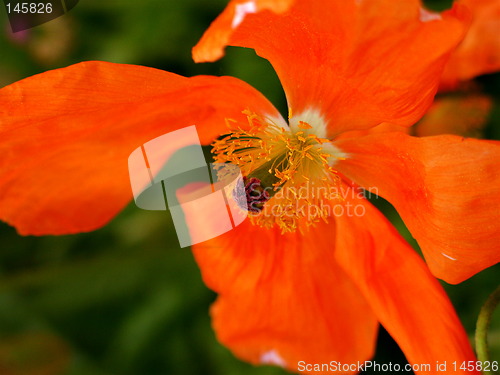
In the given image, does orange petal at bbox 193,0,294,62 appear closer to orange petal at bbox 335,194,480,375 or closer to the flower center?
the flower center

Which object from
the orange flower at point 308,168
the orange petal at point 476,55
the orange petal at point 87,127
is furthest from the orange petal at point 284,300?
the orange petal at point 476,55

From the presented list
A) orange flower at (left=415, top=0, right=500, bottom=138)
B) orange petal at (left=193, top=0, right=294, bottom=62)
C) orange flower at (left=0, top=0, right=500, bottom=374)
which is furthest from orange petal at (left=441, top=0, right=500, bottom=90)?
orange petal at (left=193, top=0, right=294, bottom=62)

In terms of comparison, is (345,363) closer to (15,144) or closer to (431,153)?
(431,153)

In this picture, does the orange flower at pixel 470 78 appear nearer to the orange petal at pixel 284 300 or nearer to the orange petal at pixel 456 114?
the orange petal at pixel 456 114

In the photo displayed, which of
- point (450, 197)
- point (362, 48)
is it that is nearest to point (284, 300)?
point (450, 197)

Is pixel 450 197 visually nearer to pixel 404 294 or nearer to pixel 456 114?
pixel 404 294

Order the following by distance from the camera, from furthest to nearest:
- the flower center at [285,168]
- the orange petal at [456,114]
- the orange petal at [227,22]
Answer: the orange petal at [456,114] < the flower center at [285,168] < the orange petal at [227,22]
